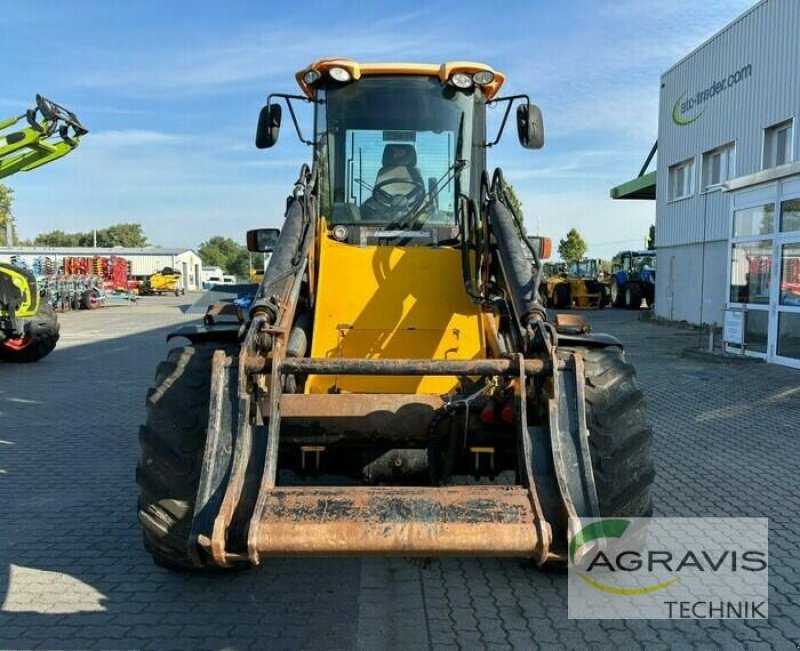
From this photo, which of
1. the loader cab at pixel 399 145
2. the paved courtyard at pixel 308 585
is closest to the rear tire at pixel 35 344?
the paved courtyard at pixel 308 585

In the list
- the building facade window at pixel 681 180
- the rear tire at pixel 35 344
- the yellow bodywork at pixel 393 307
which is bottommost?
the rear tire at pixel 35 344

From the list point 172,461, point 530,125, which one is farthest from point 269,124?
point 172,461

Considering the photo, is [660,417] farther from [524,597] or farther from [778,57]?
[778,57]

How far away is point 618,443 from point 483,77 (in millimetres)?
2739

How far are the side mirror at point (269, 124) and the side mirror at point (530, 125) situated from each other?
1773 millimetres

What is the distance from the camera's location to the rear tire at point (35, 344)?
41.8 feet

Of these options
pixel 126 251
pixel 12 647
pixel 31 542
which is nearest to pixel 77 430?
pixel 31 542

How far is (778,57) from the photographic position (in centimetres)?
1523

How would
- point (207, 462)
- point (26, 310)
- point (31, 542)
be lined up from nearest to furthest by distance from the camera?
point (207, 462) → point (31, 542) → point (26, 310)

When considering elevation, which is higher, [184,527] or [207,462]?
[207,462]

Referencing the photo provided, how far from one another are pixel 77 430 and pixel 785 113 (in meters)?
14.8

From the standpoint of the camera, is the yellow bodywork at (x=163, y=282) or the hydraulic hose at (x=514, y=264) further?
the yellow bodywork at (x=163, y=282)

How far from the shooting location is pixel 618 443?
11.5ft

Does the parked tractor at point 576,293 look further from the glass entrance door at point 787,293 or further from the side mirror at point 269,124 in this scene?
the side mirror at point 269,124
